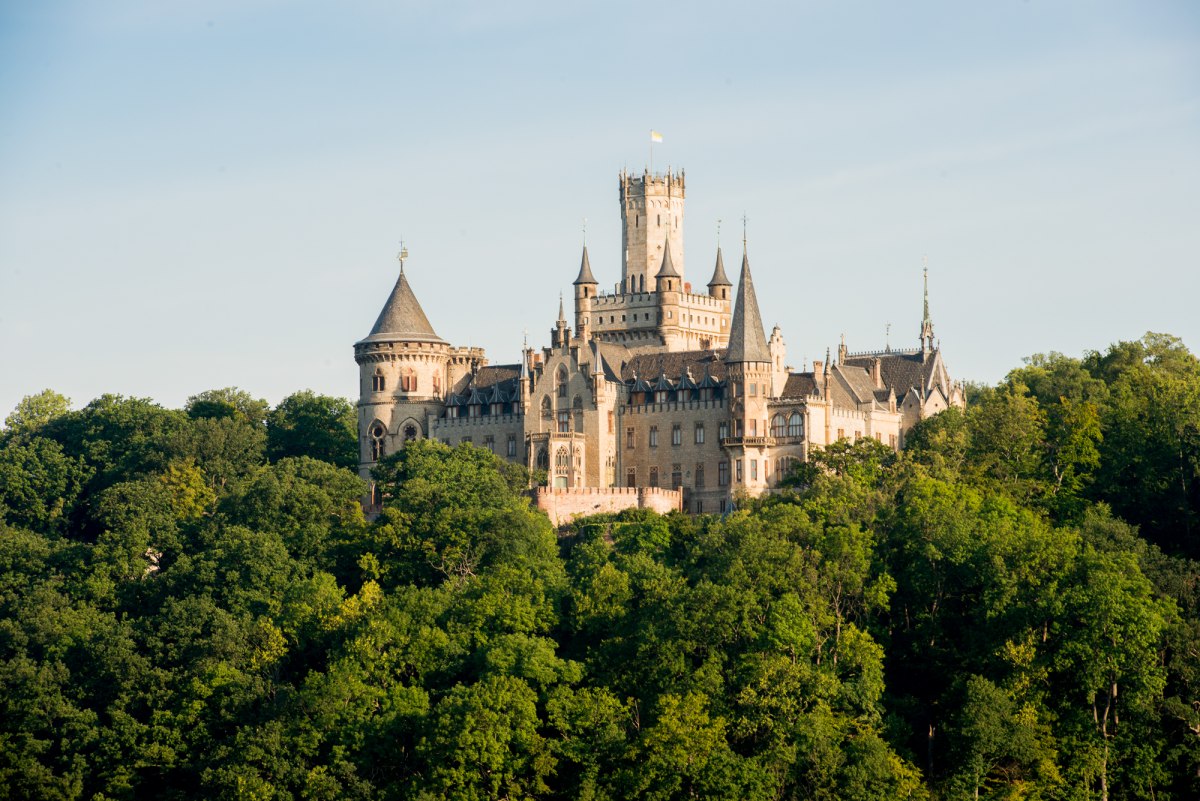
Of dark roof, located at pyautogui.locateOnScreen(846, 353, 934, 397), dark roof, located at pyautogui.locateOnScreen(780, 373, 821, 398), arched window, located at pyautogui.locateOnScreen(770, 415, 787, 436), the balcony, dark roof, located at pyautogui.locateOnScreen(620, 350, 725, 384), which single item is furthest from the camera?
dark roof, located at pyautogui.locateOnScreen(846, 353, 934, 397)

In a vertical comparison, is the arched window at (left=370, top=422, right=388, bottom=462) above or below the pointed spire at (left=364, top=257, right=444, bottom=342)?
below

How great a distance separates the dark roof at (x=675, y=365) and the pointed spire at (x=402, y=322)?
11847mm

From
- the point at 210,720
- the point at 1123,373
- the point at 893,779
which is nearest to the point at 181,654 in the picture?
the point at 210,720

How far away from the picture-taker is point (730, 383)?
120 m

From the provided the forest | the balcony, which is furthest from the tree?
the balcony

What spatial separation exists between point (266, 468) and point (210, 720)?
92.3 ft

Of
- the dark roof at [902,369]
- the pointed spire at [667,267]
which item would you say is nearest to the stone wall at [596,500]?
the dark roof at [902,369]

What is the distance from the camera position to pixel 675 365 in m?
125

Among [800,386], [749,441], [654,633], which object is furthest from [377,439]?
[654,633]

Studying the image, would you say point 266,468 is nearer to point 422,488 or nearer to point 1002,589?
point 422,488

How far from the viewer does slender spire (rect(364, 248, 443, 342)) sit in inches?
5148

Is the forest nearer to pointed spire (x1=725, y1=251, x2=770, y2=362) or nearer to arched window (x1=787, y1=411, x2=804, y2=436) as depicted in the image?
arched window (x1=787, y1=411, x2=804, y2=436)

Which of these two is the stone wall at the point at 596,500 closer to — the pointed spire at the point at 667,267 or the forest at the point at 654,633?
the forest at the point at 654,633

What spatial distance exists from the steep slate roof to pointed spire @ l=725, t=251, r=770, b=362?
1965cm
